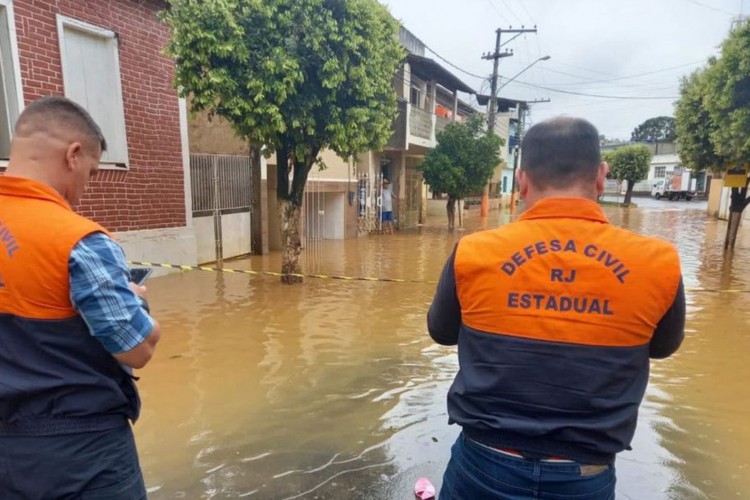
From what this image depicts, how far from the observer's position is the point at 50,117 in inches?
66.5

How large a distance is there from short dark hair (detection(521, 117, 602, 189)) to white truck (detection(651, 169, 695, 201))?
169 feet

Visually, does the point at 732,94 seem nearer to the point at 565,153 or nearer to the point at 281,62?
the point at 281,62

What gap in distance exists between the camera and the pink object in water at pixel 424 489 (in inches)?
117

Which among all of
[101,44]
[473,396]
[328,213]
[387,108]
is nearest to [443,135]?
[328,213]

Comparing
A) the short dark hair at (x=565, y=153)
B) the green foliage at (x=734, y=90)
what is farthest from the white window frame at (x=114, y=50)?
the green foliage at (x=734, y=90)

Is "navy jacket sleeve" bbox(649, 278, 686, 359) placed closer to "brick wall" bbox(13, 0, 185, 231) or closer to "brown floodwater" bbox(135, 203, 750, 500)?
"brown floodwater" bbox(135, 203, 750, 500)

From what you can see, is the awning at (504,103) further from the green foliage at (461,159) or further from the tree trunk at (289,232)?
the tree trunk at (289,232)

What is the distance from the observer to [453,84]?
2131 cm

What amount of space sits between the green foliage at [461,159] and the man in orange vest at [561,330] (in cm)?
1502

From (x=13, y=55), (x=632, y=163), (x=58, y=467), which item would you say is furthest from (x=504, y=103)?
(x=58, y=467)

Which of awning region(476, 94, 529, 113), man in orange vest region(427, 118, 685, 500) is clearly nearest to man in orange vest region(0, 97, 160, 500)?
man in orange vest region(427, 118, 685, 500)

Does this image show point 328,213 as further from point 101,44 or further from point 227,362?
point 227,362

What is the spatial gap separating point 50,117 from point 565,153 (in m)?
1.68

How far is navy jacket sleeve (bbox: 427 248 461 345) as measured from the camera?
158 centimetres
